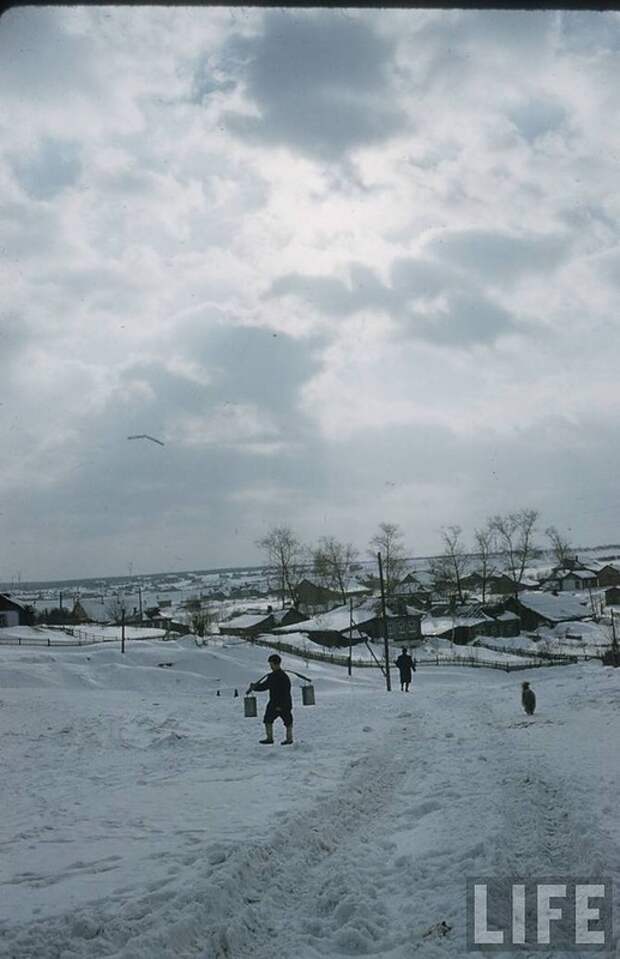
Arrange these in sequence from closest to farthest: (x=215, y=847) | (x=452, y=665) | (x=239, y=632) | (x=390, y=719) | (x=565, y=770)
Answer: (x=215, y=847)
(x=565, y=770)
(x=390, y=719)
(x=452, y=665)
(x=239, y=632)

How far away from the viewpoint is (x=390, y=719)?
15953mm

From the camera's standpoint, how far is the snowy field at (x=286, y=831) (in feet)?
14.8

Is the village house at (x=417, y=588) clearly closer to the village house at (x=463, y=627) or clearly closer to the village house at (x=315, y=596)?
the village house at (x=315, y=596)

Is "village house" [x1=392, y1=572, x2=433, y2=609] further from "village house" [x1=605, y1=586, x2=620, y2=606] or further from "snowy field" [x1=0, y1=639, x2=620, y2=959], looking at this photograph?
"snowy field" [x1=0, y1=639, x2=620, y2=959]

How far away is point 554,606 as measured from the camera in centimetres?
7762

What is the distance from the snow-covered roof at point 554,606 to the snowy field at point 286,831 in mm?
62998

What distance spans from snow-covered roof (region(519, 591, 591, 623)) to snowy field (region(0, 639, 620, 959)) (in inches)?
2480

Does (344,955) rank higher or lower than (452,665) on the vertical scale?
higher

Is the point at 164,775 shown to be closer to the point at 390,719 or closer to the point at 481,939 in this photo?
the point at 481,939

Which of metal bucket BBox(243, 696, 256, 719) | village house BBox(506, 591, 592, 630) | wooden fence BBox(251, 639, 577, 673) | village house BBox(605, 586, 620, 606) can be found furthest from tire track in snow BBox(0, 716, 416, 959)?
village house BBox(605, 586, 620, 606)

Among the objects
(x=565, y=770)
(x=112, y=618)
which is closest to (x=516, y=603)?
(x=112, y=618)

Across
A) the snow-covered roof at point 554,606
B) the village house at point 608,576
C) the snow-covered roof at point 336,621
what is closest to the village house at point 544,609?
the snow-covered roof at point 554,606

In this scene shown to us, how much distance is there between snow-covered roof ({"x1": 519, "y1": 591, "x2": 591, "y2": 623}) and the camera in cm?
7469

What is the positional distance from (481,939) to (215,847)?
2.50 metres
